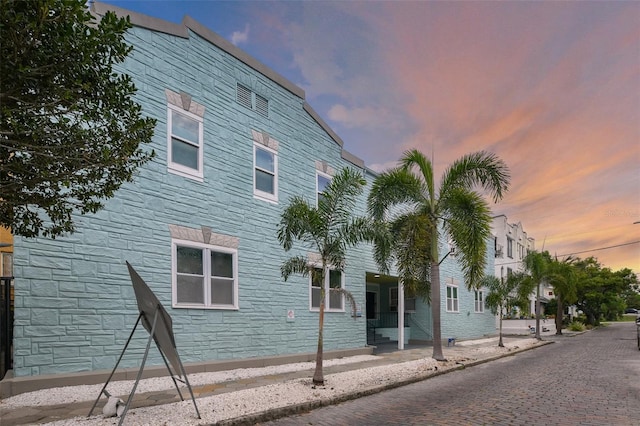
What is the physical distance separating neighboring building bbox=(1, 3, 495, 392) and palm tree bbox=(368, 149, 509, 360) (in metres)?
2.80

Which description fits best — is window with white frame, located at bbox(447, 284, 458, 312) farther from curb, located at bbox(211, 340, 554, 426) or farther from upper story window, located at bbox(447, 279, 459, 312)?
curb, located at bbox(211, 340, 554, 426)

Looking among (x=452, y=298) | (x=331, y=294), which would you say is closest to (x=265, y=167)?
(x=331, y=294)

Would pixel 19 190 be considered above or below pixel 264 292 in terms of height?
above

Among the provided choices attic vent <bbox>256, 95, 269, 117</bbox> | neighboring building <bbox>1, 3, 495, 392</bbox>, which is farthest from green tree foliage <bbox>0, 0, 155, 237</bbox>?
attic vent <bbox>256, 95, 269, 117</bbox>

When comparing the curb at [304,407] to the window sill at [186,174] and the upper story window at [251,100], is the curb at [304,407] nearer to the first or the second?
the window sill at [186,174]

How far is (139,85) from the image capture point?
10844 mm

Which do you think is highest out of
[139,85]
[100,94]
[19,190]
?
[139,85]

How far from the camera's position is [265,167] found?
1439 cm

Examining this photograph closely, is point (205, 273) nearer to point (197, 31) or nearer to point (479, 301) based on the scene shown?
point (197, 31)

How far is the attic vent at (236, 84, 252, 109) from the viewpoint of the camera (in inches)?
538

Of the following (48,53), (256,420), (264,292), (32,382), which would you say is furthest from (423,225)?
(48,53)

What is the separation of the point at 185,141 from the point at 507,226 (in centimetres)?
4308

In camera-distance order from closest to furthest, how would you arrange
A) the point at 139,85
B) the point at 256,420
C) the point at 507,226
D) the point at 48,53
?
the point at 48,53 < the point at 256,420 < the point at 139,85 < the point at 507,226

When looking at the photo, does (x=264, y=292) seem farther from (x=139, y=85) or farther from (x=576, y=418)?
(x=576, y=418)
